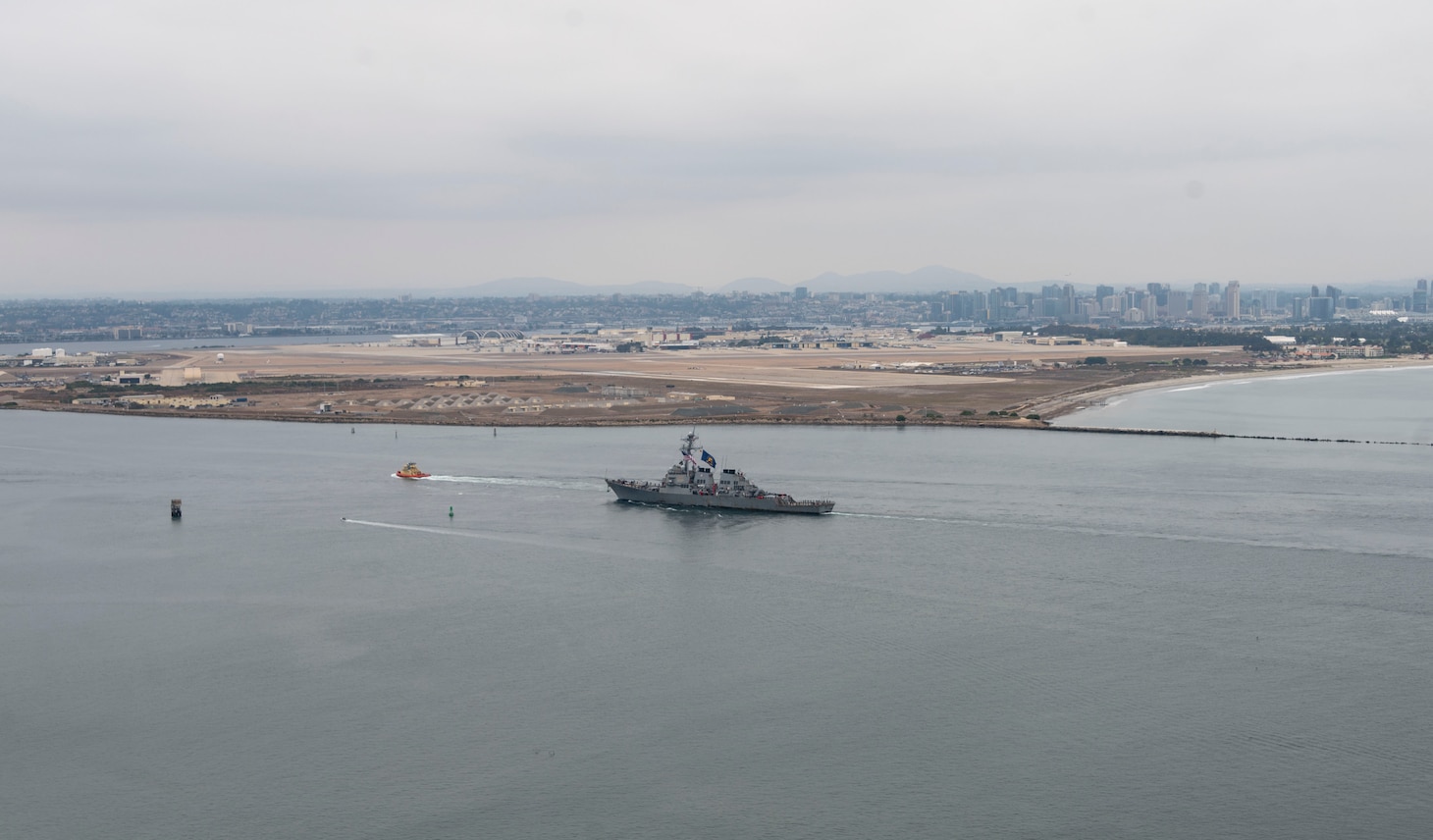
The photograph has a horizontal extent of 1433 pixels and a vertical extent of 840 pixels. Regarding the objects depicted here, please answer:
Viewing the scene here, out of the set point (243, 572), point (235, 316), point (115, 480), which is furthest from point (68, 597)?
point (235, 316)

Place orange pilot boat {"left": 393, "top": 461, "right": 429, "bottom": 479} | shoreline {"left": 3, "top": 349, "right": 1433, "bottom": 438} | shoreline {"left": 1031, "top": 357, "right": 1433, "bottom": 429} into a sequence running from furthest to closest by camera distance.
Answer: shoreline {"left": 1031, "top": 357, "right": 1433, "bottom": 429} → shoreline {"left": 3, "top": 349, "right": 1433, "bottom": 438} → orange pilot boat {"left": 393, "top": 461, "right": 429, "bottom": 479}

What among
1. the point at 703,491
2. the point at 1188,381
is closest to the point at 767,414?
the point at 703,491

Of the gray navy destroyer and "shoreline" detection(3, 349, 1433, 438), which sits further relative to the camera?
"shoreline" detection(3, 349, 1433, 438)

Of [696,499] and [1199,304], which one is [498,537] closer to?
[696,499]

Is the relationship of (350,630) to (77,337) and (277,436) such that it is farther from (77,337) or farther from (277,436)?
(77,337)

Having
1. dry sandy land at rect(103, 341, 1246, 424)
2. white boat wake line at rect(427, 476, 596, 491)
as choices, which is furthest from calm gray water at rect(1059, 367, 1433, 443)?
white boat wake line at rect(427, 476, 596, 491)

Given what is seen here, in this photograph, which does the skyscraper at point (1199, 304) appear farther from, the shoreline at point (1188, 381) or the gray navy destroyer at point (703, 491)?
the gray navy destroyer at point (703, 491)

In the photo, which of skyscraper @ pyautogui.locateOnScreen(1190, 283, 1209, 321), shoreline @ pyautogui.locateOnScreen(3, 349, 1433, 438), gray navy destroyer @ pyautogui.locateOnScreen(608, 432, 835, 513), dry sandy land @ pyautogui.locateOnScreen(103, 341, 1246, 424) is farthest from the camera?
skyscraper @ pyautogui.locateOnScreen(1190, 283, 1209, 321)

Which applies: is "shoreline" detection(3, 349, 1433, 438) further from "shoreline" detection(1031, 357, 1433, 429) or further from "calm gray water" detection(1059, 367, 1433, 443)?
"calm gray water" detection(1059, 367, 1433, 443)
